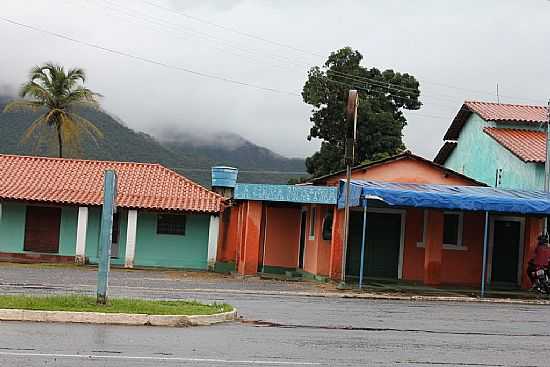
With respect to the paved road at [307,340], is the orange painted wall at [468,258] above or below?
above

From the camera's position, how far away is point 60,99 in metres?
46.4

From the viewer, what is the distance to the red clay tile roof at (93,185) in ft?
114

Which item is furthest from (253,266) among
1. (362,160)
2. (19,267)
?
(362,160)

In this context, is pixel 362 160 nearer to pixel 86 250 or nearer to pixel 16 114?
pixel 86 250

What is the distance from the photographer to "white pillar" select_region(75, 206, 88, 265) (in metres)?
34.4

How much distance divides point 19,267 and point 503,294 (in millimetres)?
16635

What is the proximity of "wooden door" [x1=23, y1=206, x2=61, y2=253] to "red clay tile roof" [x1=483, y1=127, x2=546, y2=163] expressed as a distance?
18427 mm

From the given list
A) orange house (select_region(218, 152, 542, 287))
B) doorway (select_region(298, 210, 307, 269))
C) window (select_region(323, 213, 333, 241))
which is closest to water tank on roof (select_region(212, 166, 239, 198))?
doorway (select_region(298, 210, 307, 269))

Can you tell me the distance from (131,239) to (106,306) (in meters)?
19.8

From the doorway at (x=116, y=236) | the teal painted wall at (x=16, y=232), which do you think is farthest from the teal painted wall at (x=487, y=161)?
the teal painted wall at (x=16, y=232)

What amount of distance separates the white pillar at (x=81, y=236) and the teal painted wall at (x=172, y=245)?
7.15ft

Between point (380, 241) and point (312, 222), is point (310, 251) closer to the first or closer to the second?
point (312, 222)

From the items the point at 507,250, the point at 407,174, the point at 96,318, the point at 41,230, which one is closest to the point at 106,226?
the point at 96,318

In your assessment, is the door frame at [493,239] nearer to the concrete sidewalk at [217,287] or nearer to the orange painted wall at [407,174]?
the concrete sidewalk at [217,287]
